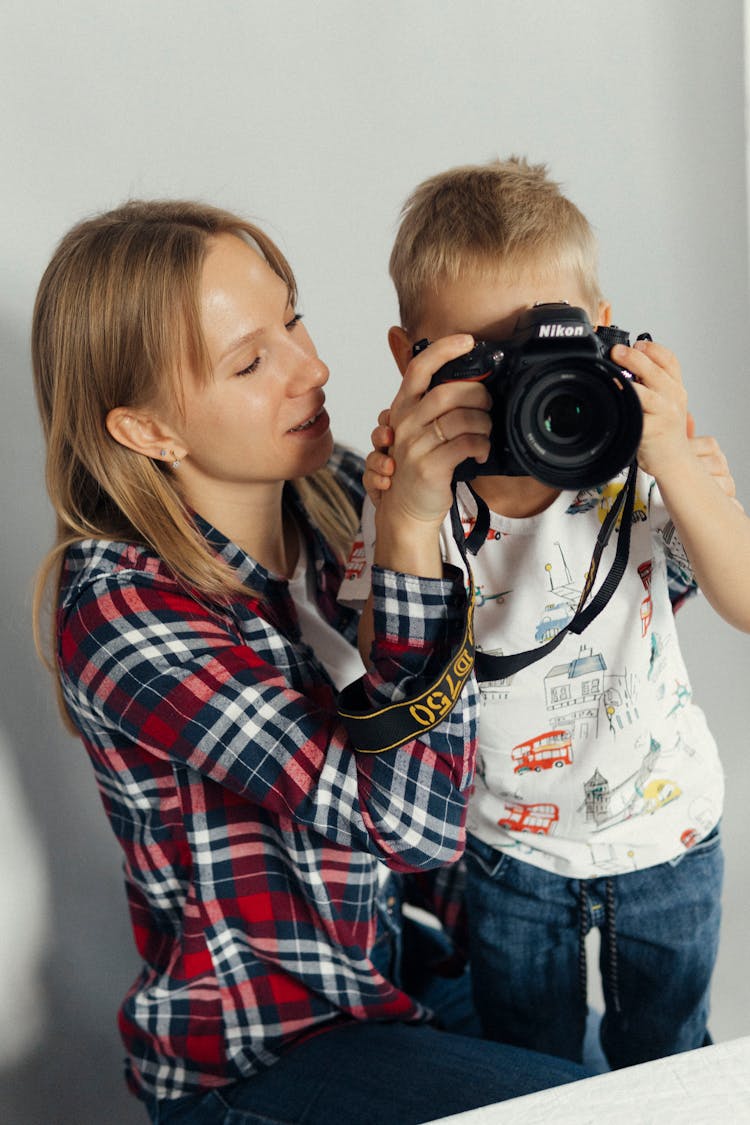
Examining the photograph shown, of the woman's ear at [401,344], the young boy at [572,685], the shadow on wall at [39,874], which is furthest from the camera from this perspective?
the shadow on wall at [39,874]

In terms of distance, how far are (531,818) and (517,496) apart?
29 cm

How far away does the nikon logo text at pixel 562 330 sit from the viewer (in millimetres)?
705

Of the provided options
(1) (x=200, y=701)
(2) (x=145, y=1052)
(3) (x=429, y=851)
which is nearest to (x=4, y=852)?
(2) (x=145, y=1052)

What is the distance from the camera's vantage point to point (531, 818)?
0.97 m

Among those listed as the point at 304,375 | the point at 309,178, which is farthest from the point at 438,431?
the point at 309,178

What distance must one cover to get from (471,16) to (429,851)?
98cm

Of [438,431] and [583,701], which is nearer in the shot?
[438,431]

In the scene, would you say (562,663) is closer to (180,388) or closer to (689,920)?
(689,920)

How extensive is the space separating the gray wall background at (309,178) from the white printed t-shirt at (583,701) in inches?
18.0

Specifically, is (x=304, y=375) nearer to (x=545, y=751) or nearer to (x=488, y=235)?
(x=488, y=235)

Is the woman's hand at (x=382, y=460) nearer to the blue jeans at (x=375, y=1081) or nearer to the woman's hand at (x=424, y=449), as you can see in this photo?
the woman's hand at (x=424, y=449)

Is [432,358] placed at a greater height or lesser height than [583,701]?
greater

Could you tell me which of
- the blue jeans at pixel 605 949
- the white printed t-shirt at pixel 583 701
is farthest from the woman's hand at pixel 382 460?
the blue jeans at pixel 605 949

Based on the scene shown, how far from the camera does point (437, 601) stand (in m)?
0.83
